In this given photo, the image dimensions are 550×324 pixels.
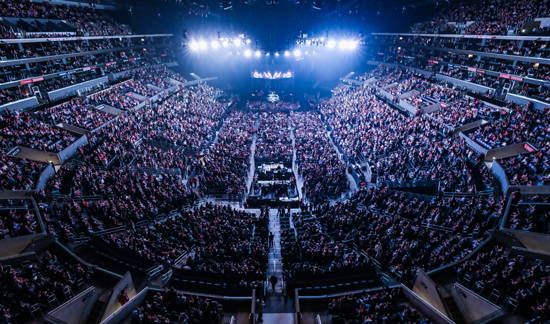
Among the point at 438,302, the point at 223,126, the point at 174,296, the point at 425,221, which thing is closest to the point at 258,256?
the point at 174,296

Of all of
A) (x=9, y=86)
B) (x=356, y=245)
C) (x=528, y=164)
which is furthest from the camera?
(x=9, y=86)

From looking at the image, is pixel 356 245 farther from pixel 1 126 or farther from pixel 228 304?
pixel 1 126

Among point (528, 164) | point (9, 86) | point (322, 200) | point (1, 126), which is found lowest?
point (322, 200)

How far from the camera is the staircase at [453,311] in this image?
9977 mm

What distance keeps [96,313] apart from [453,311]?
527 inches

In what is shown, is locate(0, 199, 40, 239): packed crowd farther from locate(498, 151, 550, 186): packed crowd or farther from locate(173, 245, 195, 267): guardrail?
locate(498, 151, 550, 186): packed crowd

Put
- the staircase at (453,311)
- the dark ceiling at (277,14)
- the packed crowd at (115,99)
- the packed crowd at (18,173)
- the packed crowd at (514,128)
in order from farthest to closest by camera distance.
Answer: the dark ceiling at (277,14), the packed crowd at (115,99), the packed crowd at (514,128), the packed crowd at (18,173), the staircase at (453,311)

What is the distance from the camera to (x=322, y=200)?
20.3 metres

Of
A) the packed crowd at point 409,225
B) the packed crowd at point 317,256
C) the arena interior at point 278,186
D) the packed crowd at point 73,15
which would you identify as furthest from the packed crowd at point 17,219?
the packed crowd at point 73,15

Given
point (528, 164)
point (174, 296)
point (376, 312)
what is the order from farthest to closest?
point (528, 164) → point (174, 296) → point (376, 312)

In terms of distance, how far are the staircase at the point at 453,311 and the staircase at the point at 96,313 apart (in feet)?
42.3

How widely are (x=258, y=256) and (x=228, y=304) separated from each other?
261 cm

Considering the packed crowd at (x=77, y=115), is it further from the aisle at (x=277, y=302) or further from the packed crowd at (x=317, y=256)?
the packed crowd at (x=317, y=256)

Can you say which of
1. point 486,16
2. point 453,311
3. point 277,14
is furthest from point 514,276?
point 277,14
